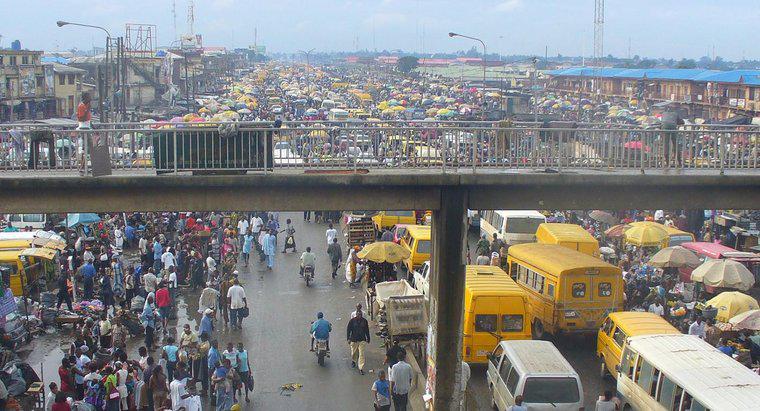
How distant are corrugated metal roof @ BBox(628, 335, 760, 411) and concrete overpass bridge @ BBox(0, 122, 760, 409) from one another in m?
2.31

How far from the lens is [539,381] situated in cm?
1341

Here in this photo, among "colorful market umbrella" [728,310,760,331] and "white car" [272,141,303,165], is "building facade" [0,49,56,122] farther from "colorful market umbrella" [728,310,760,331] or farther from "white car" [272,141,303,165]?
"colorful market umbrella" [728,310,760,331]

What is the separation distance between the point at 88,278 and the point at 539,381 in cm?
1218

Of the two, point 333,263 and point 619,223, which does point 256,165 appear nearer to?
point 333,263

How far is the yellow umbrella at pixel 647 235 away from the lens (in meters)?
24.3

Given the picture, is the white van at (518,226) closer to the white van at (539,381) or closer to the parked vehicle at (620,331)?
the parked vehicle at (620,331)

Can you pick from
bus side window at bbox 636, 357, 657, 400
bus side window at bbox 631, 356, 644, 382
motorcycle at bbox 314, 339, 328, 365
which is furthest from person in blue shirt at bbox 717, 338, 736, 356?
motorcycle at bbox 314, 339, 328, 365

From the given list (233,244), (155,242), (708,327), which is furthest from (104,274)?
(708,327)

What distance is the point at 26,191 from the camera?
44.7ft

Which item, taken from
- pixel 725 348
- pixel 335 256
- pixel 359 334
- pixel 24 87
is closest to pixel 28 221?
pixel 335 256

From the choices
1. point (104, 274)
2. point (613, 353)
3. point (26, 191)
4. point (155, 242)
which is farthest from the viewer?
point (155, 242)

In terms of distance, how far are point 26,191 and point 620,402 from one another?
1032cm

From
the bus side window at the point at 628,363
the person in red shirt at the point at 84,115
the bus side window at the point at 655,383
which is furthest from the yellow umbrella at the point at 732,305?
the person in red shirt at the point at 84,115

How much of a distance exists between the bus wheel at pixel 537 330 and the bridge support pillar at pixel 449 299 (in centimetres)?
527
